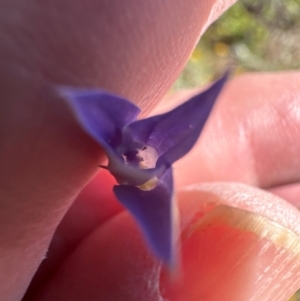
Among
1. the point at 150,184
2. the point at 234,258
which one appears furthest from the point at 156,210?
the point at 234,258

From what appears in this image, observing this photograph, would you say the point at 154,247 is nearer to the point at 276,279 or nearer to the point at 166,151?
the point at 166,151

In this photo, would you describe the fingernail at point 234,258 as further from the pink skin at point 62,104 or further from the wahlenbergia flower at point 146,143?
the wahlenbergia flower at point 146,143

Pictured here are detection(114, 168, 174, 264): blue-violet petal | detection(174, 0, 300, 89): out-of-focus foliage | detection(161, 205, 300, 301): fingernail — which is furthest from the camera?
detection(174, 0, 300, 89): out-of-focus foliage

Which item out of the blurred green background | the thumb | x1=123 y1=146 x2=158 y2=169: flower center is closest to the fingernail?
the thumb

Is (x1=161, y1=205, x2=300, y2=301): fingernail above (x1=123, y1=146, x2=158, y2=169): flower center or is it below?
below

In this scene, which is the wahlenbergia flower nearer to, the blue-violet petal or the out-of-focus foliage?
the blue-violet petal

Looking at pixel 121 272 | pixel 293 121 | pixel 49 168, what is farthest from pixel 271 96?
pixel 49 168

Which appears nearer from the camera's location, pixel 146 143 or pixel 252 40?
pixel 146 143

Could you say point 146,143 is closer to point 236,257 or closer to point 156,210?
point 156,210

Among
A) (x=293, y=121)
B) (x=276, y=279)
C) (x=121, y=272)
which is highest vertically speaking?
(x=293, y=121)
